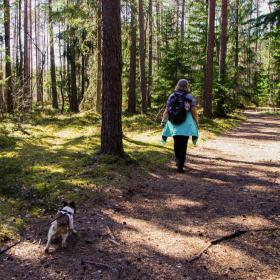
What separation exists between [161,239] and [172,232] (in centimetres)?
27

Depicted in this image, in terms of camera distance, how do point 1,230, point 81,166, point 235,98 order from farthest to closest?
point 235,98 < point 81,166 < point 1,230

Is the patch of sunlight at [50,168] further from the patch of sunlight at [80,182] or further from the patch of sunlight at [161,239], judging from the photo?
the patch of sunlight at [161,239]

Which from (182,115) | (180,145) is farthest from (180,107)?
(180,145)

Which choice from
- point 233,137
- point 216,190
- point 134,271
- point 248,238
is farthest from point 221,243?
point 233,137

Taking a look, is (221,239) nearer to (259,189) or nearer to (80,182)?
(259,189)

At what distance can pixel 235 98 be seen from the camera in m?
22.1

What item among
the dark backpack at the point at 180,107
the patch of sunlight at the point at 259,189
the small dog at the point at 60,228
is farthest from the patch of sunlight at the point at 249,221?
the dark backpack at the point at 180,107

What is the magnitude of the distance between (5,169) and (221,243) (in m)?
5.61

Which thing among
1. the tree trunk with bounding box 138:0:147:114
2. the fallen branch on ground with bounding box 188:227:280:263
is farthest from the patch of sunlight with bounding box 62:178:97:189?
the tree trunk with bounding box 138:0:147:114

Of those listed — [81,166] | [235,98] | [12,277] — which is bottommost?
[12,277]

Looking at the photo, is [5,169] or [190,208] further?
[5,169]

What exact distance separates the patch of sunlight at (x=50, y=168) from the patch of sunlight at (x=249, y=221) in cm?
400

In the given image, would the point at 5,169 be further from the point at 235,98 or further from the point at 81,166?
the point at 235,98

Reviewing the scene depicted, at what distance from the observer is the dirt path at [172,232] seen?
4.20 m
